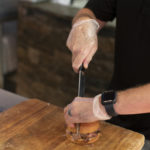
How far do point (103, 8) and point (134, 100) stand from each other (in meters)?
0.62

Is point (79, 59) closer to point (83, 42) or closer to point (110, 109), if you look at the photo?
point (83, 42)

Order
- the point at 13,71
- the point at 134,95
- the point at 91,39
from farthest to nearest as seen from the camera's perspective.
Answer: the point at 13,71, the point at 91,39, the point at 134,95

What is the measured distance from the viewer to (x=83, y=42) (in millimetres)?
1322

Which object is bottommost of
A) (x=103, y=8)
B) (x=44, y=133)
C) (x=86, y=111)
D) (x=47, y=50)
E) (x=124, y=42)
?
(x=47, y=50)

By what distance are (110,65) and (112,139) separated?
3.93 ft

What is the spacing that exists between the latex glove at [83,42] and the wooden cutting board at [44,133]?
9.5 inches

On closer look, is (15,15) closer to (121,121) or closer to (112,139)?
(121,121)

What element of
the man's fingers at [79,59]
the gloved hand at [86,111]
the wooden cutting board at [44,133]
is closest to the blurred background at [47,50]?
the man's fingers at [79,59]

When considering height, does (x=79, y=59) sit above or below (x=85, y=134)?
above

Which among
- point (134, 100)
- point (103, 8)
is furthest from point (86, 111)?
point (103, 8)

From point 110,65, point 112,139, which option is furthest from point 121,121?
point 110,65

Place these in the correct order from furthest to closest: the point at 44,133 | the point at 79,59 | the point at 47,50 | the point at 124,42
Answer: the point at 47,50
the point at 124,42
the point at 79,59
the point at 44,133

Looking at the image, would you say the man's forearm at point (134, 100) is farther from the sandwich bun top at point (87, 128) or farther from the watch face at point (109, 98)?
the sandwich bun top at point (87, 128)

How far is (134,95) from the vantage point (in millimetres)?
1021
